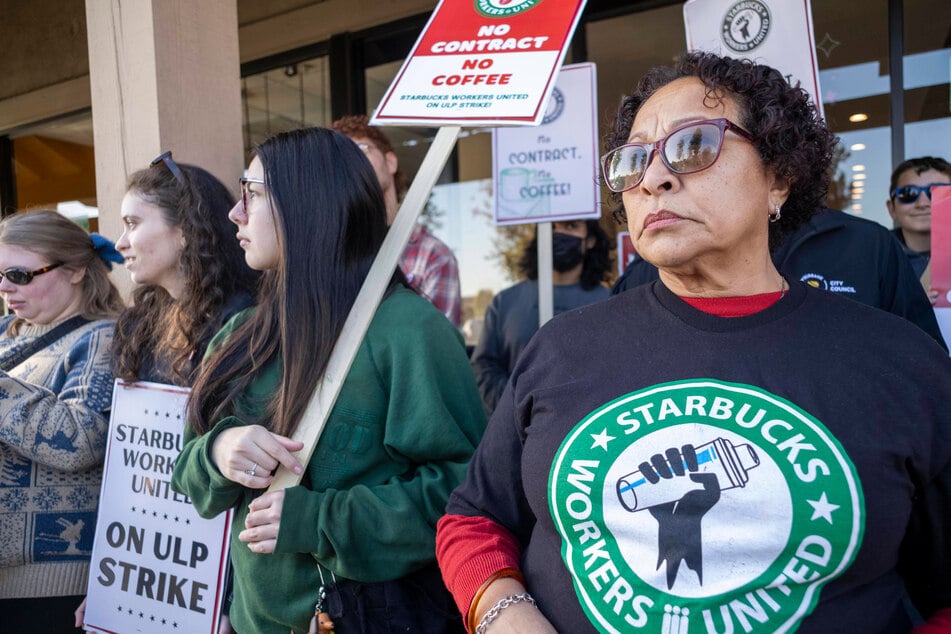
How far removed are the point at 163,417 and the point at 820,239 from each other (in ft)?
6.43

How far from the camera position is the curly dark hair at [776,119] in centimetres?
138

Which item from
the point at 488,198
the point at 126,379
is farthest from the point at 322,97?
the point at 126,379

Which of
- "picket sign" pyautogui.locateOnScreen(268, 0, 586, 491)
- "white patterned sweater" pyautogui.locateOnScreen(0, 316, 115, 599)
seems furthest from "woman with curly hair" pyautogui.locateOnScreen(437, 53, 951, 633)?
"white patterned sweater" pyautogui.locateOnScreen(0, 316, 115, 599)

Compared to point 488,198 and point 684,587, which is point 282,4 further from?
point 684,587

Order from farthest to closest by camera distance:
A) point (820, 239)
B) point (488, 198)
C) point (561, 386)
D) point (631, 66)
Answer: point (488, 198)
point (631, 66)
point (820, 239)
point (561, 386)

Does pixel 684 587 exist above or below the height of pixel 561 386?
below

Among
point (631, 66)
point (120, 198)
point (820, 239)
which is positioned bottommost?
point (820, 239)

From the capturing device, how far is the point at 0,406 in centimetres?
222

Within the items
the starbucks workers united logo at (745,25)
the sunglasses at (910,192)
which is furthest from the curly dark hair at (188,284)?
the sunglasses at (910,192)

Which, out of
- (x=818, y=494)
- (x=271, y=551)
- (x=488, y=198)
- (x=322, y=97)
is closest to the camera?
(x=818, y=494)

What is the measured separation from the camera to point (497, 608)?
132 centimetres

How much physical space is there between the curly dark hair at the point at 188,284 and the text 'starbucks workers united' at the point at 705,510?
1.48 m

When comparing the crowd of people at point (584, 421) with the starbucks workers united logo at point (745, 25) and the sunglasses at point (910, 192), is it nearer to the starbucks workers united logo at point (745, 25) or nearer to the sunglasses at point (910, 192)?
the starbucks workers united logo at point (745, 25)

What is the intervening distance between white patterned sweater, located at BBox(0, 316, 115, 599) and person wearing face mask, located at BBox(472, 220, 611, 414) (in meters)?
1.81
